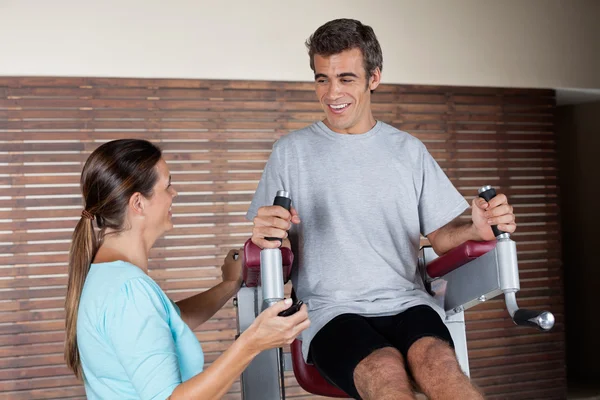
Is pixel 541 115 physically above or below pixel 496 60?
Result: below

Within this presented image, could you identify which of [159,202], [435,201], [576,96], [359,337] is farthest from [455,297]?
[576,96]

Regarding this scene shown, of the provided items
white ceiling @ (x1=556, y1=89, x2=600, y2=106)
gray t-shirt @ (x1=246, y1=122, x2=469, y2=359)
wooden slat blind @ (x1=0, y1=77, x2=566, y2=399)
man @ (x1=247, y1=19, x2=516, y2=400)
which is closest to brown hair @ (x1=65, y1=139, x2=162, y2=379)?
man @ (x1=247, y1=19, x2=516, y2=400)

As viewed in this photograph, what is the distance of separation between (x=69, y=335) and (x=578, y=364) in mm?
4941

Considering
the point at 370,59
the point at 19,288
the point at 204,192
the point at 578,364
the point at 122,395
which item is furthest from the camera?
the point at 578,364

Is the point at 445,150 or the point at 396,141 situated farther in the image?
the point at 445,150

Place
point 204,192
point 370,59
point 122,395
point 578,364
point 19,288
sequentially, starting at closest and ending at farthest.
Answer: point 122,395
point 370,59
point 19,288
point 204,192
point 578,364

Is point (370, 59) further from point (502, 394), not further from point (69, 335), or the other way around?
point (502, 394)

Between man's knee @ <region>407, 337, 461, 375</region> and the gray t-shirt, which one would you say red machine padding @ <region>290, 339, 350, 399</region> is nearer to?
the gray t-shirt

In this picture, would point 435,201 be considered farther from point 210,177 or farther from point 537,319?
point 210,177

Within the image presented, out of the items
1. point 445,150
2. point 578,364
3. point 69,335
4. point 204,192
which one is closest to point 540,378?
point 578,364

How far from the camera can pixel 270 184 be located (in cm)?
216

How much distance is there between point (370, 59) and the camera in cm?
214

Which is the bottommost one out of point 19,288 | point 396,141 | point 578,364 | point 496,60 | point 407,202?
point 578,364

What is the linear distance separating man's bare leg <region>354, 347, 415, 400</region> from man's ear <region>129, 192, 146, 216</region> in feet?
2.14
